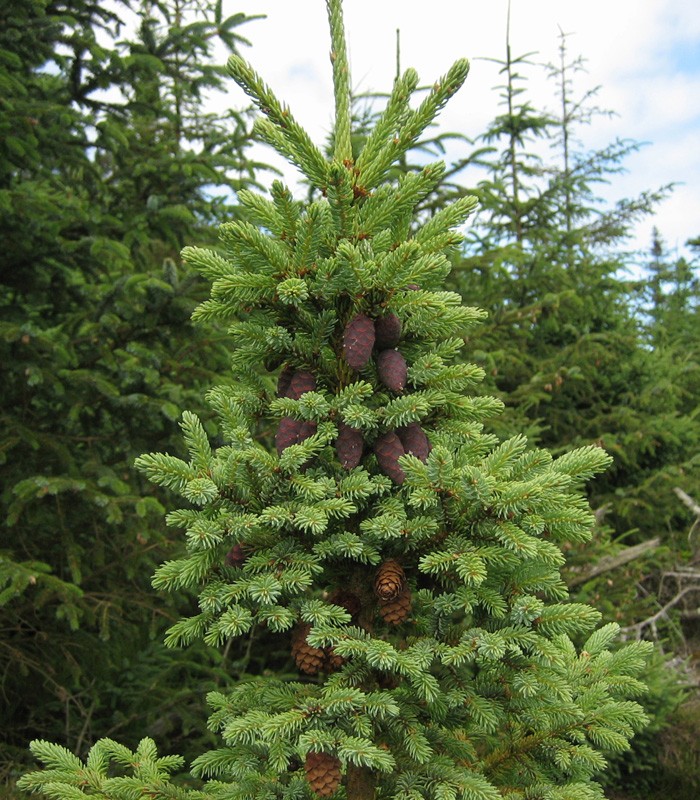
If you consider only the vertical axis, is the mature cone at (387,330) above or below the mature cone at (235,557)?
above

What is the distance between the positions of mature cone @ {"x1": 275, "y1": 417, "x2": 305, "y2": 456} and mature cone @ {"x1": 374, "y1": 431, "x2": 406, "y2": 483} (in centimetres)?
22

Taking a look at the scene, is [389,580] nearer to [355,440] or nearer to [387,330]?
[355,440]

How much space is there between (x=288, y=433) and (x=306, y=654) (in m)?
0.58

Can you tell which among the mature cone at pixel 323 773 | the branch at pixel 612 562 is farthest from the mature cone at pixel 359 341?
the branch at pixel 612 562

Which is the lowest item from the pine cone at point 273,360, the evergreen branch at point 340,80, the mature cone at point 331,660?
the mature cone at point 331,660

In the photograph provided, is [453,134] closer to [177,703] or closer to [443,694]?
[177,703]

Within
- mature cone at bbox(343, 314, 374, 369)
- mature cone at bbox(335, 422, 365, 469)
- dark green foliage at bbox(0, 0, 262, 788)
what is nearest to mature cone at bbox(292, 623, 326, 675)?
mature cone at bbox(335, 422, 365, 469)

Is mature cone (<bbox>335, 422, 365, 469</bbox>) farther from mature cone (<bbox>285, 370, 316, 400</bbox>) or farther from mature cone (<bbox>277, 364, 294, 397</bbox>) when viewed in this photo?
mature cone (<bbox>277, 364, 294, 397</bbox>)

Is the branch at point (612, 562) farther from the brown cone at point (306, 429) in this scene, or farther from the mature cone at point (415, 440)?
the brown cone at point (306, 429)

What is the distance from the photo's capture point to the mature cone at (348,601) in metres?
2.09

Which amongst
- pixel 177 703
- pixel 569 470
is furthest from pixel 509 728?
pixel 177 703

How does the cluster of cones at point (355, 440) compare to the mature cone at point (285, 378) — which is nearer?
the cluster of cones at point (355, 440)

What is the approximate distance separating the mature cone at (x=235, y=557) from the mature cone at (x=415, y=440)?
1.71 ft

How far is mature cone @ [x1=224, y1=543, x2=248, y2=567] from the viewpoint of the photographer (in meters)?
1.97
